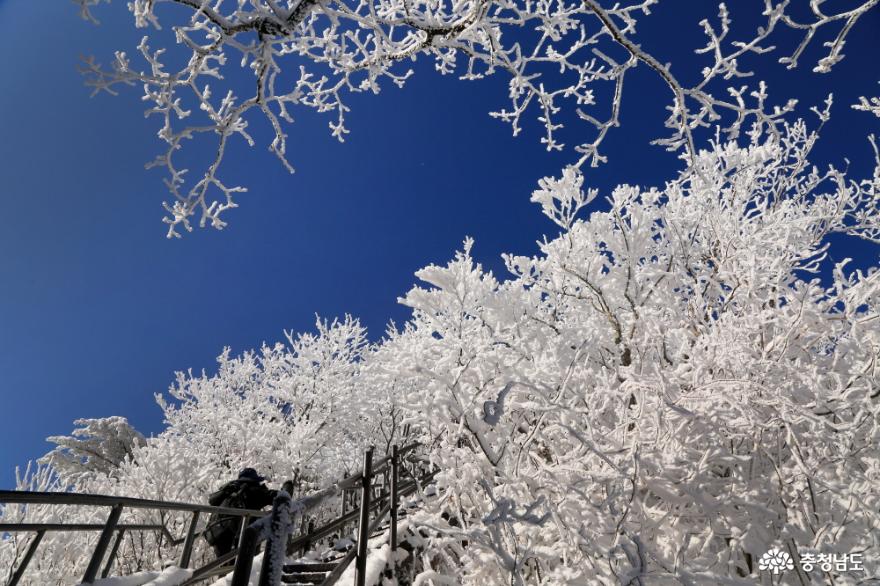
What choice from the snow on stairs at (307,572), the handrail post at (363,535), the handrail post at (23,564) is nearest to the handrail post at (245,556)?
the handrail post at (23,564)

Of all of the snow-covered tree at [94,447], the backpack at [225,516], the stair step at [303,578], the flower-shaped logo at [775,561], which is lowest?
the flower-shaped logo at [775,561]

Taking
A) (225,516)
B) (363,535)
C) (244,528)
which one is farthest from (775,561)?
(225,516)

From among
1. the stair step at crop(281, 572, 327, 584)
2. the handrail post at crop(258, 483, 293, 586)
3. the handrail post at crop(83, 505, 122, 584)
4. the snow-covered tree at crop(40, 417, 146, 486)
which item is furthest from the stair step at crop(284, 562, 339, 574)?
the snow-covered tree at crop(40, 417, 146, 486)

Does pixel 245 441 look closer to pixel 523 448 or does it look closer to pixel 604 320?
pixel 604 320

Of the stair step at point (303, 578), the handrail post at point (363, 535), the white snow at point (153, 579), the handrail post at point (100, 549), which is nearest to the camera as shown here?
the handrail post at point (100, 549)

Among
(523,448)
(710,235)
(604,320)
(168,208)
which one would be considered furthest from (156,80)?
(710,235)

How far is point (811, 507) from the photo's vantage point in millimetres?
2682

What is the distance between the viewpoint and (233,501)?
23.9 ft

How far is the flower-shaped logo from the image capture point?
2512 millimetres

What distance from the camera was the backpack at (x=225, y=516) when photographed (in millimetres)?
6910

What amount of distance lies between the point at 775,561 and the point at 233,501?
7.37 m

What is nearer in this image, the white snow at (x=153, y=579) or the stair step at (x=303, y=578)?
the white snow at (x=153, y=579)

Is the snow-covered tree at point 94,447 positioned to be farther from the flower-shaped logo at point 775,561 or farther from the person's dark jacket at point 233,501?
the flower-shaped logo at point 775,561

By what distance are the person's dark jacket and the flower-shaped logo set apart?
638 cm
